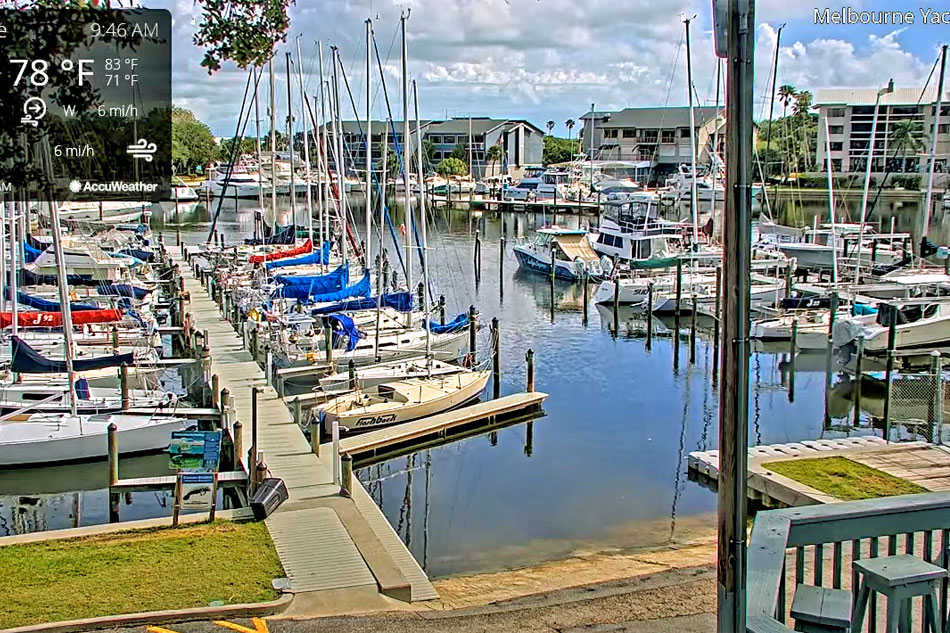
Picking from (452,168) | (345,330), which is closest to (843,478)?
(345,330)

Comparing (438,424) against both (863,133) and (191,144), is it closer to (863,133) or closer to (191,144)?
(863,133)

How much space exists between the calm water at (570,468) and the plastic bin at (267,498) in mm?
3245

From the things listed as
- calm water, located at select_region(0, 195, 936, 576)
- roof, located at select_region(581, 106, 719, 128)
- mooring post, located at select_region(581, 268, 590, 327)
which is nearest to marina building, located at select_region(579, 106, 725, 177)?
roof, located at select_region(581, 106, 719, 128)

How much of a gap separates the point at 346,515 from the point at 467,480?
6.89 metres

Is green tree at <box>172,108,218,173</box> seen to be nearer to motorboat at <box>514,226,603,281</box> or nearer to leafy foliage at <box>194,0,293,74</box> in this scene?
motorboat at <box>514,226,603,281</box>

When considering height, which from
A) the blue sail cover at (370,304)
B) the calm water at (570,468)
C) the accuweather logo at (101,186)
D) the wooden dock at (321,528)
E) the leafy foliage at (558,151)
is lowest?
the calm water at (570,468)

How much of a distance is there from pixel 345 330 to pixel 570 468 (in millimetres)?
8536

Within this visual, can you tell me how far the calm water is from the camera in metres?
19.8

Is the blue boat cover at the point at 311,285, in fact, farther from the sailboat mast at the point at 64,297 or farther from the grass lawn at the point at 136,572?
the grass lawn at the point at 136,572

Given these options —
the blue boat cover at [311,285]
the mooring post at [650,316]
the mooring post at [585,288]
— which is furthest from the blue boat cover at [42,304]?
the mooring post at [585,288]

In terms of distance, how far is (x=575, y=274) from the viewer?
55094 mm

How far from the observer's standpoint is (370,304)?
106 feet

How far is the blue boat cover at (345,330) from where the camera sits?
28812mm

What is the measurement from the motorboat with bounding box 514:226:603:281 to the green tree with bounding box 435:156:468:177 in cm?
7997
